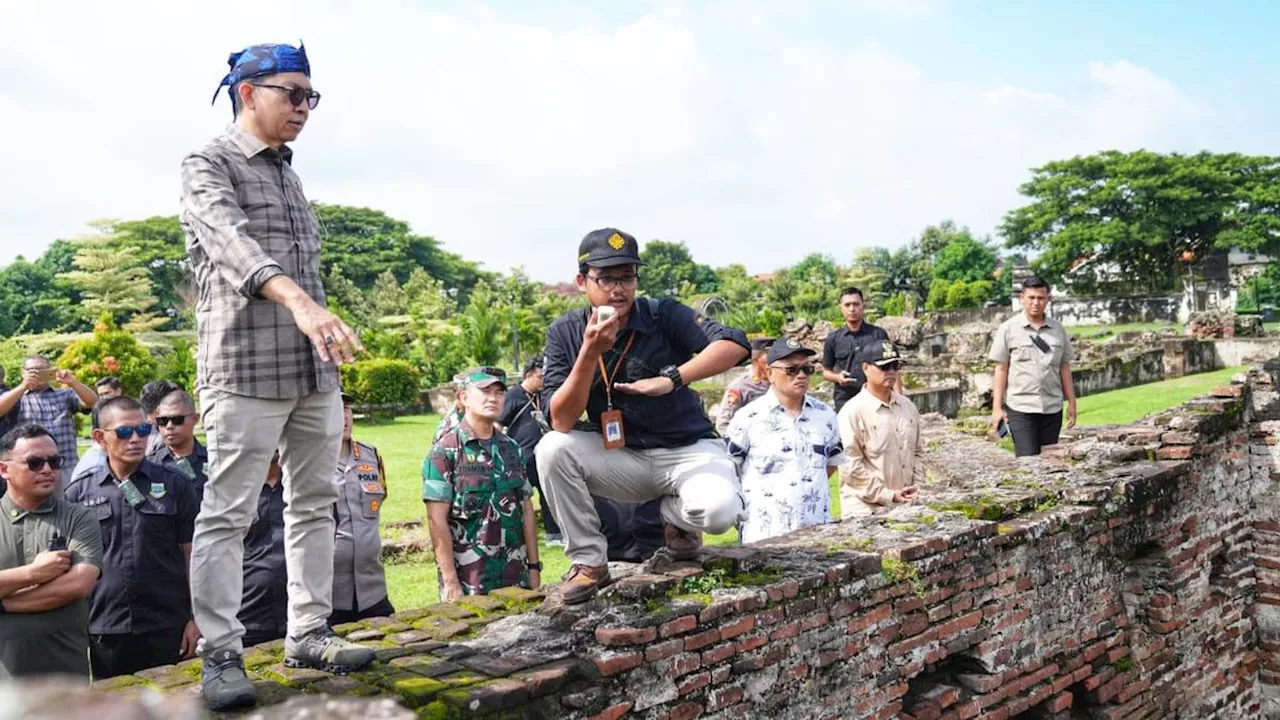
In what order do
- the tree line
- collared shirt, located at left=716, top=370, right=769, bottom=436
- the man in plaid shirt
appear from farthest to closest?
the tree line < collared shirt, located at left=716, top=370, right=769, bottom=436 < the man in plaid shirt

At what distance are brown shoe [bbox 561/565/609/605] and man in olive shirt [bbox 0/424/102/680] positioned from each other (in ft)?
5.99

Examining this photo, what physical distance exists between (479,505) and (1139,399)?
1372cm

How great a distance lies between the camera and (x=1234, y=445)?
22.6 ft

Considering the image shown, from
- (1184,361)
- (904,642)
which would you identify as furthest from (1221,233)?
(904,642)

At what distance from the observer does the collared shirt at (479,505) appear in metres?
5.00

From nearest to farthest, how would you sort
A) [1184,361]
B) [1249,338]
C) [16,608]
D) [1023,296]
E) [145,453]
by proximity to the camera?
1. [16,608]
2. [145,453]
3. [1023,296]
4. [1184,361]
5. [1249,338]

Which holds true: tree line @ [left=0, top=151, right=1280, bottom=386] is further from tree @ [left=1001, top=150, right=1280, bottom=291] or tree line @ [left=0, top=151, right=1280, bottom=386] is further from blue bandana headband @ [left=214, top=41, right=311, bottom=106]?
blue bandana headband @ [left=214, top=41, right=311, bottom=106]

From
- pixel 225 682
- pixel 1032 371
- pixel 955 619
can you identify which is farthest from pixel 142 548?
pixel 1032 371

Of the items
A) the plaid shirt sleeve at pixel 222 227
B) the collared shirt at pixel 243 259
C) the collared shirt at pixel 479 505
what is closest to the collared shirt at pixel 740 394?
the collared shirt at pixel 479 505

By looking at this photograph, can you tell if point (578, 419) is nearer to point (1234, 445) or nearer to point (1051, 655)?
point (1051, 655)

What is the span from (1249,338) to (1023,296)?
18.7 metres

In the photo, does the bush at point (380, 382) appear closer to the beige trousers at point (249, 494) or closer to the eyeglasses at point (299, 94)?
the beige trousers at point (249, 494)

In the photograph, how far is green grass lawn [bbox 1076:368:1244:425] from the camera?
13797 mm

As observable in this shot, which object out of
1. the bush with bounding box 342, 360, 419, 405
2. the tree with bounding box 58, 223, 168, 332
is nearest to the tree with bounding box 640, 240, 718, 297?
the tree with bounding box 58, 223, 168, 332
